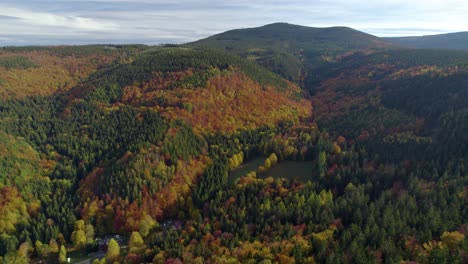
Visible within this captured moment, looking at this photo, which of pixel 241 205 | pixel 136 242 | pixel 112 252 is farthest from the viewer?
pixel 241 205

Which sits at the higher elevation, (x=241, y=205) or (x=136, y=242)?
(x=241, y=205)

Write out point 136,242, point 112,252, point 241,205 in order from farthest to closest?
point 241,205 → point 136,242 → point 112,252

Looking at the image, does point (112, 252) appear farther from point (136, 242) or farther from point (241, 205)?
point (241, 205)

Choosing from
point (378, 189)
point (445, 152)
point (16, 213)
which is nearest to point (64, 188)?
point (16, 213)

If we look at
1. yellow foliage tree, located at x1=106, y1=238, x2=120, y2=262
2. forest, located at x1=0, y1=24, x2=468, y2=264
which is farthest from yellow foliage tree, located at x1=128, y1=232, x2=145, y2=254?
yellow foliage tree, located at x1=106, y1=238, x2=120, y2=262

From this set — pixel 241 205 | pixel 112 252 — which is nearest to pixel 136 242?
pixel 112 252

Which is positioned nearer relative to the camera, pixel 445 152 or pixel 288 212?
pixel 288 212

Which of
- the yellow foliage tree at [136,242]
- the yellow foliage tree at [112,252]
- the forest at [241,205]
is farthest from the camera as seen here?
the yellow foliage tree at [136,242]

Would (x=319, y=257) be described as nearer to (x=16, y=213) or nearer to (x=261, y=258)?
(x=261, y=258)

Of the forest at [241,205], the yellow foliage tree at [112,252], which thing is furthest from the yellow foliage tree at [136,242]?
the yellow foliage tree at [112,252]

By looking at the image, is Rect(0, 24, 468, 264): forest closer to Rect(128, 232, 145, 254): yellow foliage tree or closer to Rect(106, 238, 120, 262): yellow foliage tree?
Rect(106, 238, 120, 262): yellow foliage tree

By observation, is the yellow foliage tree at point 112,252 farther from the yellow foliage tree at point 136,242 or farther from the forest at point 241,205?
the yellow foliage tree at point 136,242
